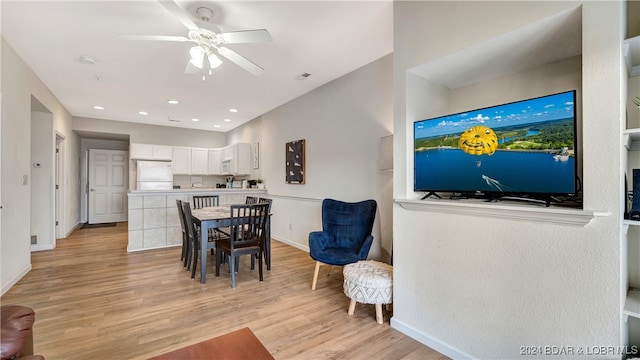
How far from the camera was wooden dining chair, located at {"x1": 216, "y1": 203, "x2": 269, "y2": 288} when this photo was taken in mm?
3058

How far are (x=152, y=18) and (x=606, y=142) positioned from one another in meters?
3.31

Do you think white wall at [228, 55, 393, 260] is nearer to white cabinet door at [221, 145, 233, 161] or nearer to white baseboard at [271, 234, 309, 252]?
white baseboard at [271, 234, 309, 252]

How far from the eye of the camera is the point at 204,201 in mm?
4883

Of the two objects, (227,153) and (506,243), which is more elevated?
(227,153)

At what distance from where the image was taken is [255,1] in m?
2.19

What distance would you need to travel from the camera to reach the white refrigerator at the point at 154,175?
631 cm

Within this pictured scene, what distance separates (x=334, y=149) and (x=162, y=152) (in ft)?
16.3

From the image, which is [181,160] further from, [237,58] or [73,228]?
[237,58]

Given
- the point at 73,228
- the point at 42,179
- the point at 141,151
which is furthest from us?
the point at 141,151

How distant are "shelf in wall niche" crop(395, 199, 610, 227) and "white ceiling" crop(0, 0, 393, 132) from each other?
5.55ft

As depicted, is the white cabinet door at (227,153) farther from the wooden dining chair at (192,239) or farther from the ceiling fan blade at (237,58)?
the ceiling fan blade at (237,58)

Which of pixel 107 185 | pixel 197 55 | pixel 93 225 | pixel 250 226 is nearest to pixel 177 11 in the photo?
pixel 197 55

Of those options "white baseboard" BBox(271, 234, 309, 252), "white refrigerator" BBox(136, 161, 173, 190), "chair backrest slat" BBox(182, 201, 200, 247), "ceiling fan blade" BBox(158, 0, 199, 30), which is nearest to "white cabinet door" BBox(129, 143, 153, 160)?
"white refrigerator" BBox(136, 161, 173, 190)

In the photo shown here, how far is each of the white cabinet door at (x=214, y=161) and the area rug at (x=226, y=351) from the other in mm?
6525
